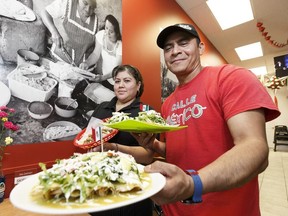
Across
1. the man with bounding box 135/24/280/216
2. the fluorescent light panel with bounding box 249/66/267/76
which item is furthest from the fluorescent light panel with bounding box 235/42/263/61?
the man with bounding box 135/24/280/216

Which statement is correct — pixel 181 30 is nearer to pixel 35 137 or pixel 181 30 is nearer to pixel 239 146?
pixel 239 146

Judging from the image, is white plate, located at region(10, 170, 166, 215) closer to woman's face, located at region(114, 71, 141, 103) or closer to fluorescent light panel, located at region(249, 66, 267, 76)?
woman's face, located at region(114, 71, 141, 103)

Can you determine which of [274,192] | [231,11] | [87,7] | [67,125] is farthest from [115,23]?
[274,192]

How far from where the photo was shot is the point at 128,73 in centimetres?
164

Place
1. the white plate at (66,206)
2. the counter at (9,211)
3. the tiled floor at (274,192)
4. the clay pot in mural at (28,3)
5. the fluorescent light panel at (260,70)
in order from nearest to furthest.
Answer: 1. the white plate at (66,206)
2. the counter at (9,211)
3. the clay pot in mural at (28,3)
4. the tiled floor at (274,192)
5. the fluorescent light panel at (260,70)

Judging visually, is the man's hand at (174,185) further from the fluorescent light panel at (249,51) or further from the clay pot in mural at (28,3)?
the fluorescent light panel at (249,51)

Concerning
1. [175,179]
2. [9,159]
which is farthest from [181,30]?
[9,159]

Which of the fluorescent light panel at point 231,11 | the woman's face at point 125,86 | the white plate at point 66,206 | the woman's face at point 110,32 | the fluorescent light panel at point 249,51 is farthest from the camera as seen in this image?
the fluorescent light panel at point 249,51

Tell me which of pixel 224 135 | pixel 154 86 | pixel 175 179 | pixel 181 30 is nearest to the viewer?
pixel 175 179

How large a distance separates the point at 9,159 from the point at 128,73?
3.49ft

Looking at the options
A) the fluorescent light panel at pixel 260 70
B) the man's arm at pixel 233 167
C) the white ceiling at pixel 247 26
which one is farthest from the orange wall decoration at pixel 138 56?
the fluorescent light panel at pixel 260 70

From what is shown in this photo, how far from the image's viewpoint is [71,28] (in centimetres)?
162

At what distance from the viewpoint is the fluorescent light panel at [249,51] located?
5.36 m

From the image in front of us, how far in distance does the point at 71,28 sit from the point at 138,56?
0.93 meters
